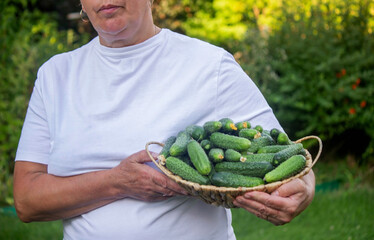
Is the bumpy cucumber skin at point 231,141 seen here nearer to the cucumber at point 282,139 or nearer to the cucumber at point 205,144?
the cucumber at point 205,144

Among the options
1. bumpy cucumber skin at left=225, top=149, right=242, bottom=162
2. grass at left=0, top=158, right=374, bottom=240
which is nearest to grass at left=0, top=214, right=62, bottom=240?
grass at left=0, top=158, right=374, bottom=240

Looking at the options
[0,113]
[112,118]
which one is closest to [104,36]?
[112,118]

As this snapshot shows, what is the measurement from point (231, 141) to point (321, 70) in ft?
17.4

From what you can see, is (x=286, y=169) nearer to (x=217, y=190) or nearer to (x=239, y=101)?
(x=217, y=190)

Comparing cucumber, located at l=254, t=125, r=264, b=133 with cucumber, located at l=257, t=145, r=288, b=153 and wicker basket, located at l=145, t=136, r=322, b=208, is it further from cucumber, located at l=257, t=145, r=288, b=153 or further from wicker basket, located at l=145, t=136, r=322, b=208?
wicker basket, located at l=145, t=136, r=322, b=208

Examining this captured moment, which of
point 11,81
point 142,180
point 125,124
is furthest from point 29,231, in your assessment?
point 142,180

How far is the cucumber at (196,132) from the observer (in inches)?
87.7

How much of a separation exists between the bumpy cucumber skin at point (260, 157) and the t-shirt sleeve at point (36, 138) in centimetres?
99

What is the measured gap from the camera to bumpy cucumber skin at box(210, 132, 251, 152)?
7.23 feet

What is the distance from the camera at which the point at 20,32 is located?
25.3 ft

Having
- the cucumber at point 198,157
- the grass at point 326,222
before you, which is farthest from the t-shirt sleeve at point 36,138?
the grass at point 326,222

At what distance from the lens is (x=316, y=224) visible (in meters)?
5.50

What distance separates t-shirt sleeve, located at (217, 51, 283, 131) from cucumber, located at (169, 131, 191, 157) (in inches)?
9.9

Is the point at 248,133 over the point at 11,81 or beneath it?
over
